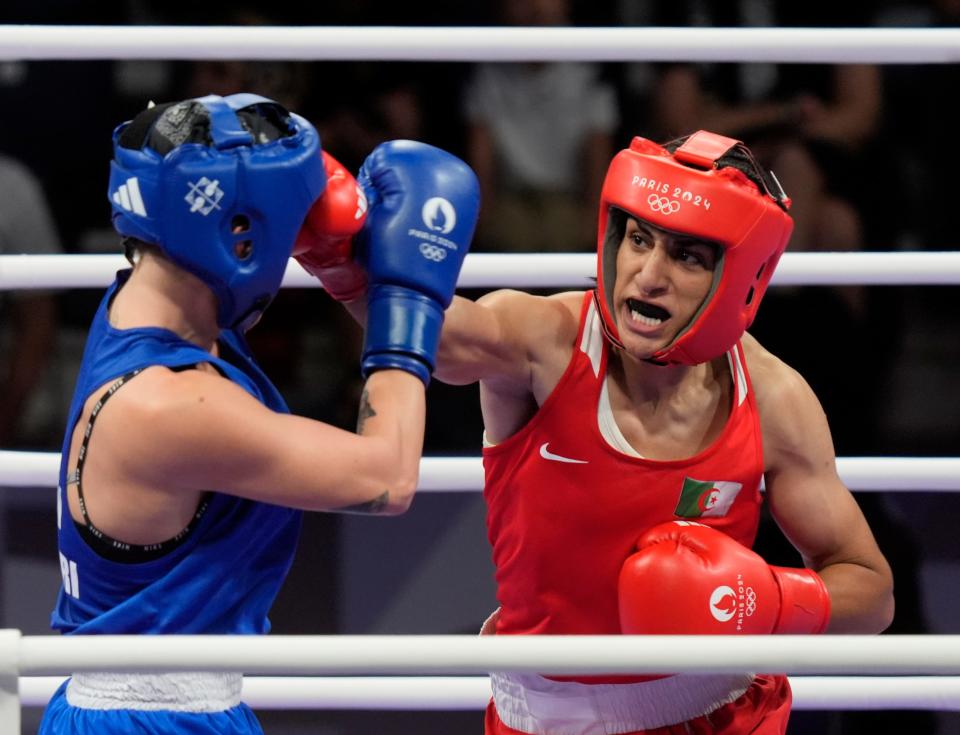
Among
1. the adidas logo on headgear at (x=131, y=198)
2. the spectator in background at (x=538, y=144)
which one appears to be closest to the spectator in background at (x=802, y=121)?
the spectator in background at (x=538, y=144)

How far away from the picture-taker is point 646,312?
1962 millimetres

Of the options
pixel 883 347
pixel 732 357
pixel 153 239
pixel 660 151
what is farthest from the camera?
pixel 883 347

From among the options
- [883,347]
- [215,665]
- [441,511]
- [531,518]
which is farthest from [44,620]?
[883,347]

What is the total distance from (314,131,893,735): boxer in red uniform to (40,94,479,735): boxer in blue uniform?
0.23 metres

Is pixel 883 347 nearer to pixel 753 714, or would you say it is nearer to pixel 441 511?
pixel 441 511

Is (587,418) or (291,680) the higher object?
(587,418)

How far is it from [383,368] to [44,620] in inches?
56.8

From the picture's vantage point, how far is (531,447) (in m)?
2.02

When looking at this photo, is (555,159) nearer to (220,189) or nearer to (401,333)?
(401,333)

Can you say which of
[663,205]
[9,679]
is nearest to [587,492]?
[663,205]

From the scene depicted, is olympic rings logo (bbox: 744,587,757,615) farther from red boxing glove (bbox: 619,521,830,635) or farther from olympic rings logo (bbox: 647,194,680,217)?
olympic rings logo (bbox: 647,194,680,217)

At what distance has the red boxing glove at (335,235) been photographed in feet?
5.52

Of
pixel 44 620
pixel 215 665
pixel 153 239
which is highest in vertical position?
pixel 153 239

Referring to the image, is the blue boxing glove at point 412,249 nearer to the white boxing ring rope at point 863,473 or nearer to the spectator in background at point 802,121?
the white boxing ring rope at point 863,473
